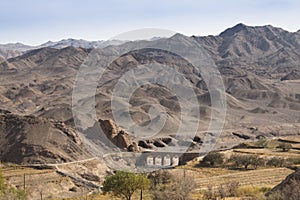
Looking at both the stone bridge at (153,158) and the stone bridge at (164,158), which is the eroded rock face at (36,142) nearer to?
the stone bridge at (153,158)

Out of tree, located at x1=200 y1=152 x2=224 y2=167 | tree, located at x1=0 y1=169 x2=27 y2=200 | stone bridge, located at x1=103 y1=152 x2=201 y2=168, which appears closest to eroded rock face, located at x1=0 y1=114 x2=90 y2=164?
stone bridge, located at x1=103 y1=152 x2=201 y2=168

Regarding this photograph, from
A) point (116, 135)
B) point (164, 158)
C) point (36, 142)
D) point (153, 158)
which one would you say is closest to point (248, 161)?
point (164, 158)

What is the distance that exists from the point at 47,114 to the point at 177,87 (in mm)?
61156

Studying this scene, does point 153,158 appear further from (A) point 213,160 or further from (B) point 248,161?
(B) point 248,161

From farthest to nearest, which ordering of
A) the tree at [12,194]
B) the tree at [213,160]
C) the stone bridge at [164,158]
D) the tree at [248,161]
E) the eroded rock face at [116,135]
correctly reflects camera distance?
1. the eroded rock face at [116,135]
2. the stone bridge at [164,158]
3. the tree at [213,160]
4. the tree at [248,161]
5. the tree at [12,194]

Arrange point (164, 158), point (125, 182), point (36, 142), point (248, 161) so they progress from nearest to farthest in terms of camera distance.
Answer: point (125, 182) < point (248, 161) < point (36, 142) < point (164, 158)

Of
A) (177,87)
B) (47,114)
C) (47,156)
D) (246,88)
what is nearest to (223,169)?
(47,156)

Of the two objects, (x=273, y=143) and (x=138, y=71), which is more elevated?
(x=138, y=71)

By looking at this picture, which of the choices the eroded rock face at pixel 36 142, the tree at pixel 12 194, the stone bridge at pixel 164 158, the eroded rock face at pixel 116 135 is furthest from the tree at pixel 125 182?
the eroded rock face at pixel 116 135

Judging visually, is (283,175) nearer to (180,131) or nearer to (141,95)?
(180,131)

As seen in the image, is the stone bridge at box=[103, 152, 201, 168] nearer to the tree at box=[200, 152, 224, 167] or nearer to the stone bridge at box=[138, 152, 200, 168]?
the stone bridge at box=[138, 152, 200, 168]

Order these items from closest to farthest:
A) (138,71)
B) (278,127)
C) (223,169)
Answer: (223,169)
(278,127)
(138,71)

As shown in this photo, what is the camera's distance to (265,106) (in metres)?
143

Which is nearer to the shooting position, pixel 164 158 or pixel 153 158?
pixel 153 158
